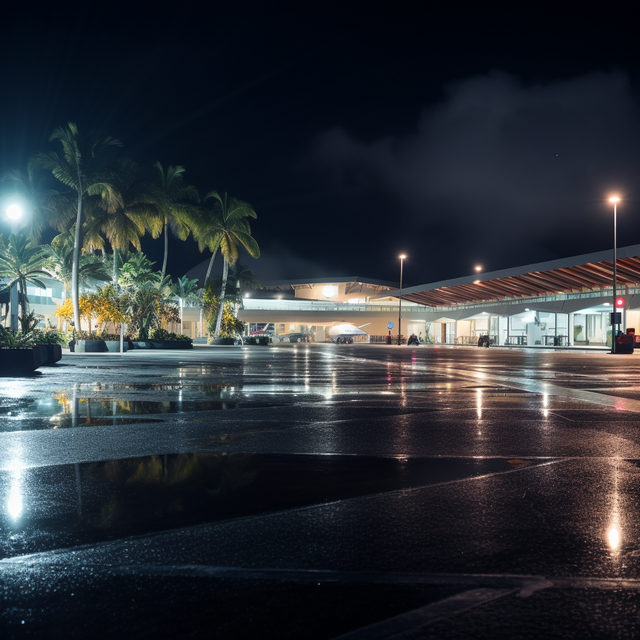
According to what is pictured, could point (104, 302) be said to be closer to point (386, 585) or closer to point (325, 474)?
point (325, 474)

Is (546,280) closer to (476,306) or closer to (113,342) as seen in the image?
(476,306)

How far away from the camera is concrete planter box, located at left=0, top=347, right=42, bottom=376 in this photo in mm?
16484

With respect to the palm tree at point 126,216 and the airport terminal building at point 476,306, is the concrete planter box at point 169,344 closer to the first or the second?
the palm tree at point 126,216

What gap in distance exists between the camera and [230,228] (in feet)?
177

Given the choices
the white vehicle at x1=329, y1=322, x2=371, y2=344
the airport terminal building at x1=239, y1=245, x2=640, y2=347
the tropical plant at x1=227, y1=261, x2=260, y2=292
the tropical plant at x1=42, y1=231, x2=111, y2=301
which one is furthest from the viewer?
the white vehicle at x1=329, y1=322, x2=371, y2=344

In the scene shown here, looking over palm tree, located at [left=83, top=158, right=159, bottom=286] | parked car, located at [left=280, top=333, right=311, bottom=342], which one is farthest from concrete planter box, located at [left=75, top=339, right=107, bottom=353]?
parked car, located at [left=280, top=333, right=311, bottom=342]

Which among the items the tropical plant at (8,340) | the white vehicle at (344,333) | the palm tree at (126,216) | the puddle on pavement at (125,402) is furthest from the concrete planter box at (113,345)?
the white vehicle at (344,333)

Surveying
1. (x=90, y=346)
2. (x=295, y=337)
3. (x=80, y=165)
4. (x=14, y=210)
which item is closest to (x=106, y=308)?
(x=90, y=346)

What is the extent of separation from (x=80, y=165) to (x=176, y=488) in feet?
115

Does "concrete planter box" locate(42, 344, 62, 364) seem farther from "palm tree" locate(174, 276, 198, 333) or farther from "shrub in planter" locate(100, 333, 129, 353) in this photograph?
"palm tree" locate(174, 276, 198, 333)

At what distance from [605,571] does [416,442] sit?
3871 millimetres

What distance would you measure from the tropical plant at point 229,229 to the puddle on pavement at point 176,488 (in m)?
48.3

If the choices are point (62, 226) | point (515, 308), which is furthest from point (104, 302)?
point (515, 308)

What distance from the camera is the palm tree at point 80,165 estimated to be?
3584 cm
